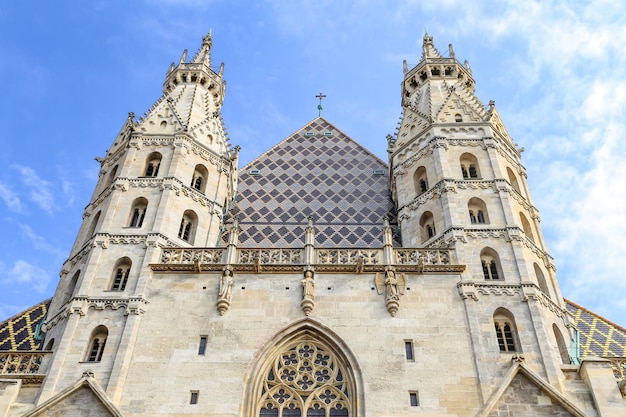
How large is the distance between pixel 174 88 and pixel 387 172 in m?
8.62

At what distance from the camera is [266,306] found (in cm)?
1634

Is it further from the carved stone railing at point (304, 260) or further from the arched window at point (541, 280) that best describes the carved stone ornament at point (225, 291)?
the arched window at point (541, 280)

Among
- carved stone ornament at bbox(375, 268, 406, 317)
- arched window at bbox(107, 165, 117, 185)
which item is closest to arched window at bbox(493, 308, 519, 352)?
carved stone ornament at bbox(375, 268, 406, 317)

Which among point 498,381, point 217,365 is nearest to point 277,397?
point 217,365

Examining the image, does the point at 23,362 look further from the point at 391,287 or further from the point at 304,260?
the point at 391,287

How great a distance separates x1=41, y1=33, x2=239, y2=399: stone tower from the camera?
15.8m

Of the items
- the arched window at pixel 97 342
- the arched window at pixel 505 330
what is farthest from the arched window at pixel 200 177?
the arched window at pixel 505 330

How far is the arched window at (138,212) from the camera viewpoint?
1894cm

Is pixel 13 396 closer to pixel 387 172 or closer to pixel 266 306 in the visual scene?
pixel 266 306

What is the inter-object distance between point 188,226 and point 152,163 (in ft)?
9.08

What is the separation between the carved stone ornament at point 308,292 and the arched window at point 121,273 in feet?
14.9

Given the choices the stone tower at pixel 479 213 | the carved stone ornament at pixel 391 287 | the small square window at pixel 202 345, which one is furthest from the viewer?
the carved stone ornament at pixel 391 287

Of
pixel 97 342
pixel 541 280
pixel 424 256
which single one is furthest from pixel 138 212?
pixel 541 280

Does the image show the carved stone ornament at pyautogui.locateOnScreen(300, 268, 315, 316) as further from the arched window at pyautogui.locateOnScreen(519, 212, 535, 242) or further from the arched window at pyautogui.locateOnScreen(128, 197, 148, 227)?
the arched window at pyautogui.locateOnScreen(519, 212, 535, 242)
